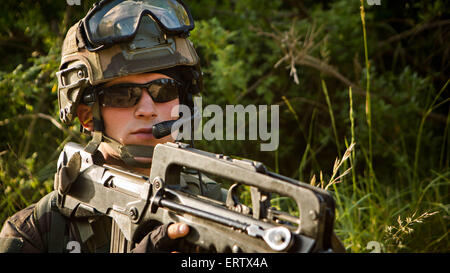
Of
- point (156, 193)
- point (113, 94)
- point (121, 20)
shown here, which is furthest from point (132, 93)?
point (156, 193)

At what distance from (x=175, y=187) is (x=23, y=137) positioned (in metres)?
2.86

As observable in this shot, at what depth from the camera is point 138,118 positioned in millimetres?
2664

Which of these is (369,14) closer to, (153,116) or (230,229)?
(153,116)

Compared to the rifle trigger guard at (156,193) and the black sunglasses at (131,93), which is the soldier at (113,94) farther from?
the rifle trigger guard at (156,193)

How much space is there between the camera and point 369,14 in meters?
5.23

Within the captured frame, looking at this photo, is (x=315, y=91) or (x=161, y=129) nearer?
(x=161, y=129)

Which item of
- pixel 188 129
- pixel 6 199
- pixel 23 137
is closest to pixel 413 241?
pixel 188 129

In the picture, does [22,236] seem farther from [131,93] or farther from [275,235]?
[275,235]

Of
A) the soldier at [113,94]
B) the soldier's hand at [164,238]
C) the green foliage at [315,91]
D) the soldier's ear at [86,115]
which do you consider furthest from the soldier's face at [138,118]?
Result: the green foliage at [315,91]

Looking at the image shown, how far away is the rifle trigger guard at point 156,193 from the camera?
2131 mm

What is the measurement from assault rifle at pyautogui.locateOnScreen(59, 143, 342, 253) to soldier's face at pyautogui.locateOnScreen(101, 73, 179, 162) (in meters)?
0.24

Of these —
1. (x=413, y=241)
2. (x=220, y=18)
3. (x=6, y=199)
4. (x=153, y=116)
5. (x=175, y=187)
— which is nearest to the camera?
(x=175, y=187)

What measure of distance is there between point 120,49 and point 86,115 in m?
0.46
